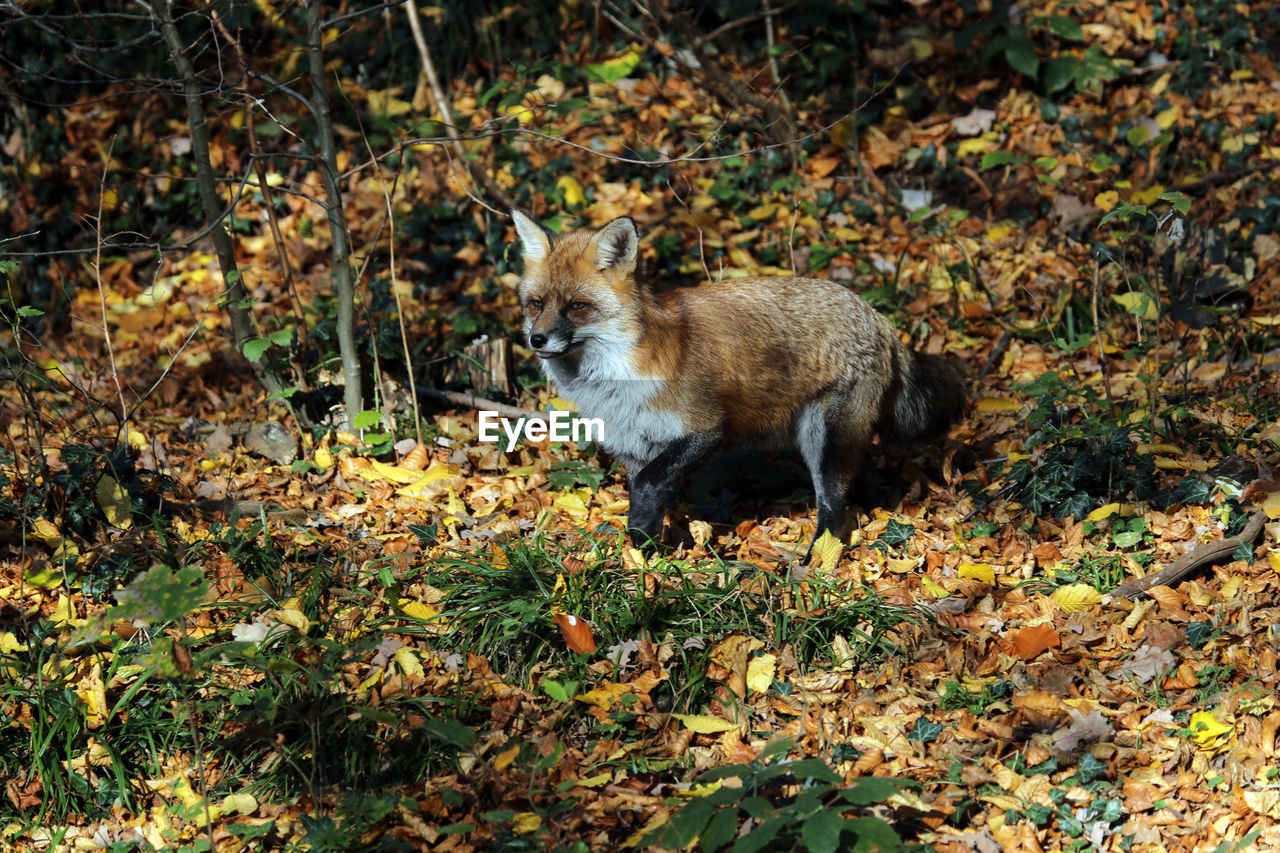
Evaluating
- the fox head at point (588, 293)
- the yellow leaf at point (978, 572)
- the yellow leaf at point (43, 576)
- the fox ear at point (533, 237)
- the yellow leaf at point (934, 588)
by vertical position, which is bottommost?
the yellow leaf at point (934, 588)

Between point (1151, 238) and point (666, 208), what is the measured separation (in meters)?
3.62

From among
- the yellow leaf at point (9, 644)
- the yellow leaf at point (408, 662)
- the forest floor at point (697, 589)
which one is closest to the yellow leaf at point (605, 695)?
the forest floor at point (697, 589)

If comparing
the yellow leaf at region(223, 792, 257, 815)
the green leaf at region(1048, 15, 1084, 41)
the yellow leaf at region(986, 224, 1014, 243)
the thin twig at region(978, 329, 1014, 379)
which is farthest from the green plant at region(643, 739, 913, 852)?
the green leaf at region(1048, 15, 1084, 41)

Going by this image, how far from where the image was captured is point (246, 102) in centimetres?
593

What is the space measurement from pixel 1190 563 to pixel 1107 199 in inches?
151

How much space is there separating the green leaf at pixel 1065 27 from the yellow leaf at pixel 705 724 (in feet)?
24.0

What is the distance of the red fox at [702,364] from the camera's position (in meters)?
5.53

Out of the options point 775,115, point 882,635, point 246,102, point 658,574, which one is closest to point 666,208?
point 775,115

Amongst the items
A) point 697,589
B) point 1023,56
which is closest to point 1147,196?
point 1023,56

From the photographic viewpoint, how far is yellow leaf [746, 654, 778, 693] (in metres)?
4.66

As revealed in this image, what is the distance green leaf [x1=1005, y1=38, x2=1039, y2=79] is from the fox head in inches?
210

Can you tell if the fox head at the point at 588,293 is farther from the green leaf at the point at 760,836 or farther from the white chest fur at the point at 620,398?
the green leaf at the point at 760,836

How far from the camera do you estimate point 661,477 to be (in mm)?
5645

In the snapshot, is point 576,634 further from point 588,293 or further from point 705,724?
point 588,293
